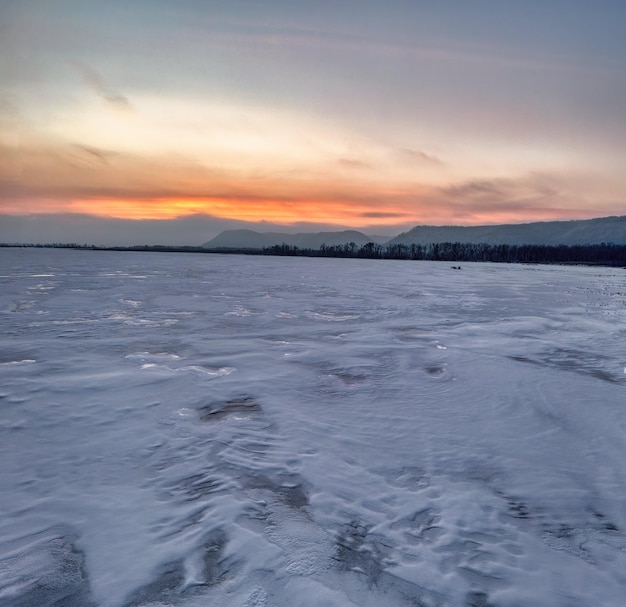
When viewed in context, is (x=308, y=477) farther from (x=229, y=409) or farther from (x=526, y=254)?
(x=526, y=254)

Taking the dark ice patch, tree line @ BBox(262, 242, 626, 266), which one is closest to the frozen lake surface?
the dark ice patch

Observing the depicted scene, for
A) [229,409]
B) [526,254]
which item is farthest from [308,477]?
[526,254]

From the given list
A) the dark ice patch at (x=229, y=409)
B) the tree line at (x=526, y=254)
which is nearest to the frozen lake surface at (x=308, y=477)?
the dark ice patch at (x=229, y=409)

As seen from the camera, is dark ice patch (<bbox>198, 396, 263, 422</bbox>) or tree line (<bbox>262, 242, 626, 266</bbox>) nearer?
dark ice patch (<bbox>198, 396, 263, 422</bbox>)

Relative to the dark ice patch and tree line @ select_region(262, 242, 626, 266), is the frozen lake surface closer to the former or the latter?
the dark ice patch

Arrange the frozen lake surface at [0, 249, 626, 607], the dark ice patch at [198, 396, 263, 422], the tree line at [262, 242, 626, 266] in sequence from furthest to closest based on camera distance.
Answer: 1. the tree line at [262, 242, 626, 266]
2. the dark ice patch at [198, 396, 263, 422]
3. the frozen lake surface at [0, 249, 626, 607]

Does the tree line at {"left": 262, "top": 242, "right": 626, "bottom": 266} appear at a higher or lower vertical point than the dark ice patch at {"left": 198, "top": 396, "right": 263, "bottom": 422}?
higher

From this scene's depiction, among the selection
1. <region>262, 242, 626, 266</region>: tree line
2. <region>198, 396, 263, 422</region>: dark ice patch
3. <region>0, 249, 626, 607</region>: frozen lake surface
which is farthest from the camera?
<region>262, 242, 626, 266</region>: tree line

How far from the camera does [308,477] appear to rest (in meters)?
3.86

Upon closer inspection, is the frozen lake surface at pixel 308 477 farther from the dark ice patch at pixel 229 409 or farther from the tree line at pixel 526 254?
the tree line at pixel 526 254

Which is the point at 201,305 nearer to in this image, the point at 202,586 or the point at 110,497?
the point at 110,497

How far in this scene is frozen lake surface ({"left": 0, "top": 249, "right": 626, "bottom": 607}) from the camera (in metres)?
2.64

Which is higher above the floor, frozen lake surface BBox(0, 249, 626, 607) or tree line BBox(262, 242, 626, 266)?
tree line BBox(262, 242, 626, 266)

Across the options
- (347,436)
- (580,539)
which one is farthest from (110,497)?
(580,539)
